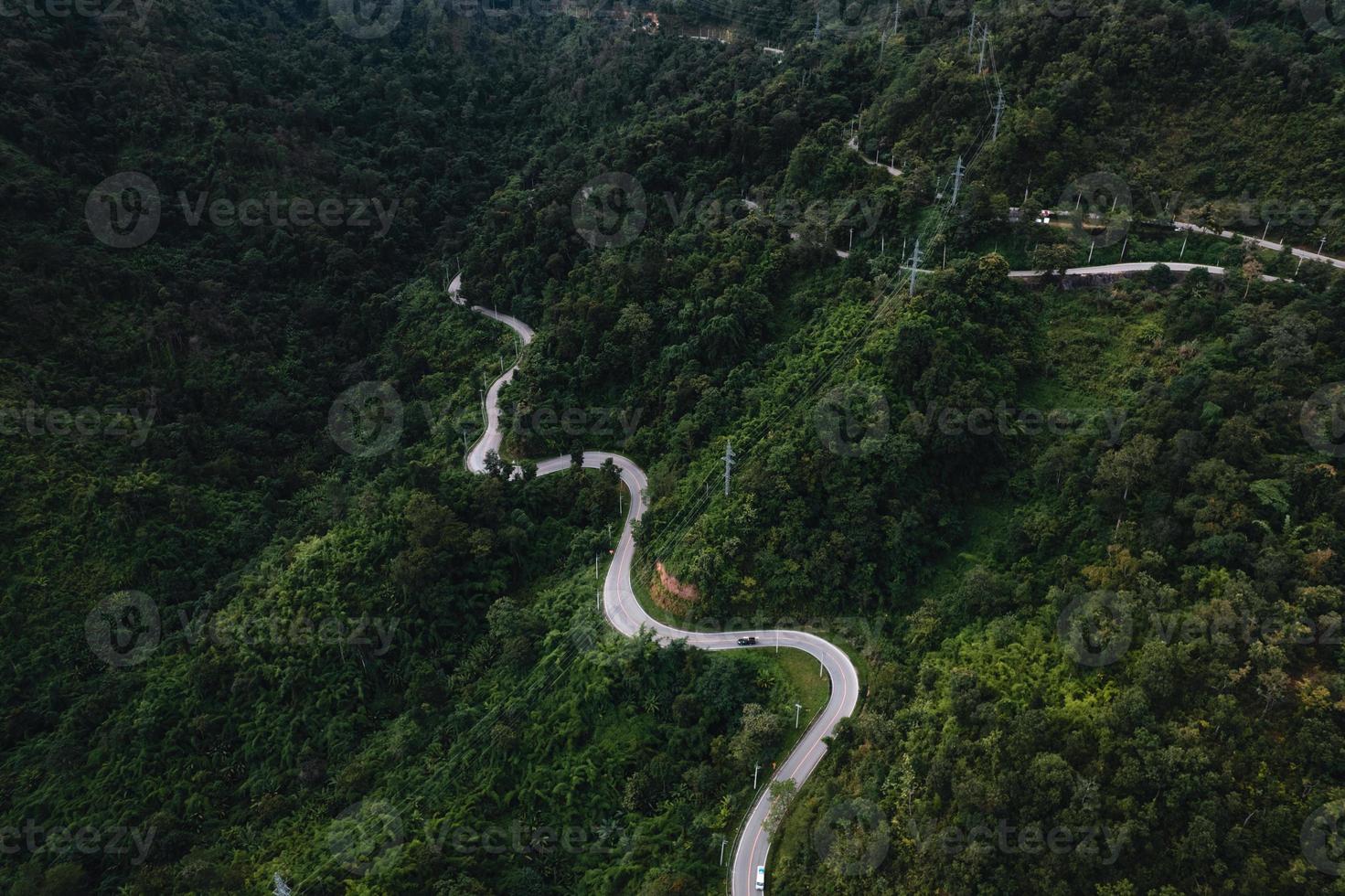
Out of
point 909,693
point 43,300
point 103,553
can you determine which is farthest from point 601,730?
point 43,300

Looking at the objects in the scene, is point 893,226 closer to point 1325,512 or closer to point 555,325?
point 555,325
